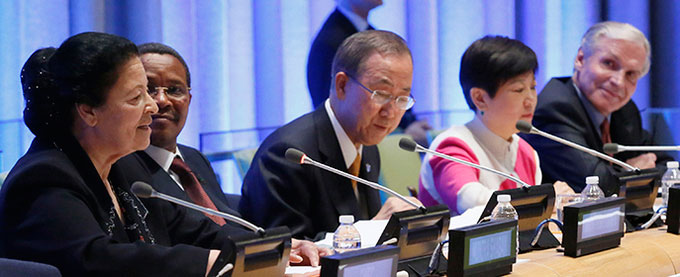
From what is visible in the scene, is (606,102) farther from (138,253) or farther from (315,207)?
(138,253)

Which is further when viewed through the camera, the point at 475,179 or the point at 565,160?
the point at 565,160

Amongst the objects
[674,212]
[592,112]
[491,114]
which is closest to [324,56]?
[491,114]

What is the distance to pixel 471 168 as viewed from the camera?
290 cm

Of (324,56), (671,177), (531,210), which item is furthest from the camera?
(324,56)

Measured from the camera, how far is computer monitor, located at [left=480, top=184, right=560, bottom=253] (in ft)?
6.82

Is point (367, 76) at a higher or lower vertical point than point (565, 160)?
higher

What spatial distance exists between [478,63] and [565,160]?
2.19 ft

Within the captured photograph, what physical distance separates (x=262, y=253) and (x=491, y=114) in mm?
1665

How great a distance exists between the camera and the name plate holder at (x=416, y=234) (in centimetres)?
178

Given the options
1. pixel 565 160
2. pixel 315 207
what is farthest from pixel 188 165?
pixel 565 160

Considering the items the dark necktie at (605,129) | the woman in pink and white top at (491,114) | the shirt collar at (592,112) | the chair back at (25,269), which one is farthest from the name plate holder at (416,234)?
the dark necktie at (605,129)

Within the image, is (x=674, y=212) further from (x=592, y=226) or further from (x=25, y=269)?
(x=25, y=269)

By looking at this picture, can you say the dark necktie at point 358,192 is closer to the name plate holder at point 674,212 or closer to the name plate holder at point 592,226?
the name plate holder at point 592,226

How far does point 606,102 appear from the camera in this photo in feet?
11.8
